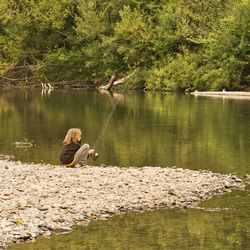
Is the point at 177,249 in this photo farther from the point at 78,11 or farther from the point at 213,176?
the point at 78,11

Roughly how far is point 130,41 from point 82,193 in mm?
49691

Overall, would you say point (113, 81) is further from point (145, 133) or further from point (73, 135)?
point (73, 135)

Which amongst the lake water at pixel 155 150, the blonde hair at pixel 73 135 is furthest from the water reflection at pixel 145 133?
the blonde hair at pixel 73 135

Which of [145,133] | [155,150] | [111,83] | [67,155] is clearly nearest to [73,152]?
[67,155]

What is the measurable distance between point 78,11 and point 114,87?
32.6 feet

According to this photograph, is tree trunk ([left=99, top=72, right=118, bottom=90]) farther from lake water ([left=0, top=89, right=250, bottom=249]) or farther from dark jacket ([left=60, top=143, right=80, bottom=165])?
dark jacket ([left=60, top=143, right=80, bottom=165])

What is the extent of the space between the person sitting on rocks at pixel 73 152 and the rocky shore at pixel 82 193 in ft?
1.23

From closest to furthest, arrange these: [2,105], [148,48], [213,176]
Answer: [213,176] → [2,105] → [148,48]

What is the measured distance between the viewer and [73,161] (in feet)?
46.1

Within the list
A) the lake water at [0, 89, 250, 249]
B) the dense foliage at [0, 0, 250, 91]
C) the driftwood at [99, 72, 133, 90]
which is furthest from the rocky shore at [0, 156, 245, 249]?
A: the driftwood at [99, 72, 133, 90]

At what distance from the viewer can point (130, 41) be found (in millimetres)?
59750

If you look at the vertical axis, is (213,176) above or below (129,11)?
below

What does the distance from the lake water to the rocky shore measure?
298mm

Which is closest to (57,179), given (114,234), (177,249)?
(114,234)
